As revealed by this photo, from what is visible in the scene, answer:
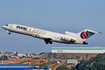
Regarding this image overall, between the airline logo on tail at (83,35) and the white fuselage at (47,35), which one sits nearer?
the airline logo on tail at (83,35)

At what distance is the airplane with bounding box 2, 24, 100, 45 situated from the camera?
10261cm

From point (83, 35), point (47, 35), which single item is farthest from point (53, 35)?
point (83, 35)

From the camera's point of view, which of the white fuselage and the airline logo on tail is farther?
the white fuselage

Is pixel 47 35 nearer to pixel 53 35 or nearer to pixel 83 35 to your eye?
pixel 53 35

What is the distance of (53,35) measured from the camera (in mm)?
105562

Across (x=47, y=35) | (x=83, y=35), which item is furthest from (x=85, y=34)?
(x=47, y=35)

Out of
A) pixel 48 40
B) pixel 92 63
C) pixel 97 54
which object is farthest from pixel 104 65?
pixel 48 40

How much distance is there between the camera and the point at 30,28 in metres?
107

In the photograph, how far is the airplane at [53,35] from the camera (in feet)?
337

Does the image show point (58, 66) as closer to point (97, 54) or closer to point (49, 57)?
point (49, 57)

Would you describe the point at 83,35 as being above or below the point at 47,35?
below

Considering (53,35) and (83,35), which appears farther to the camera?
(53,35)

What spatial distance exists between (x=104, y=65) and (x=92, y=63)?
967cm

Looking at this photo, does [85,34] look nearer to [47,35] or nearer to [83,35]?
[83,35]
